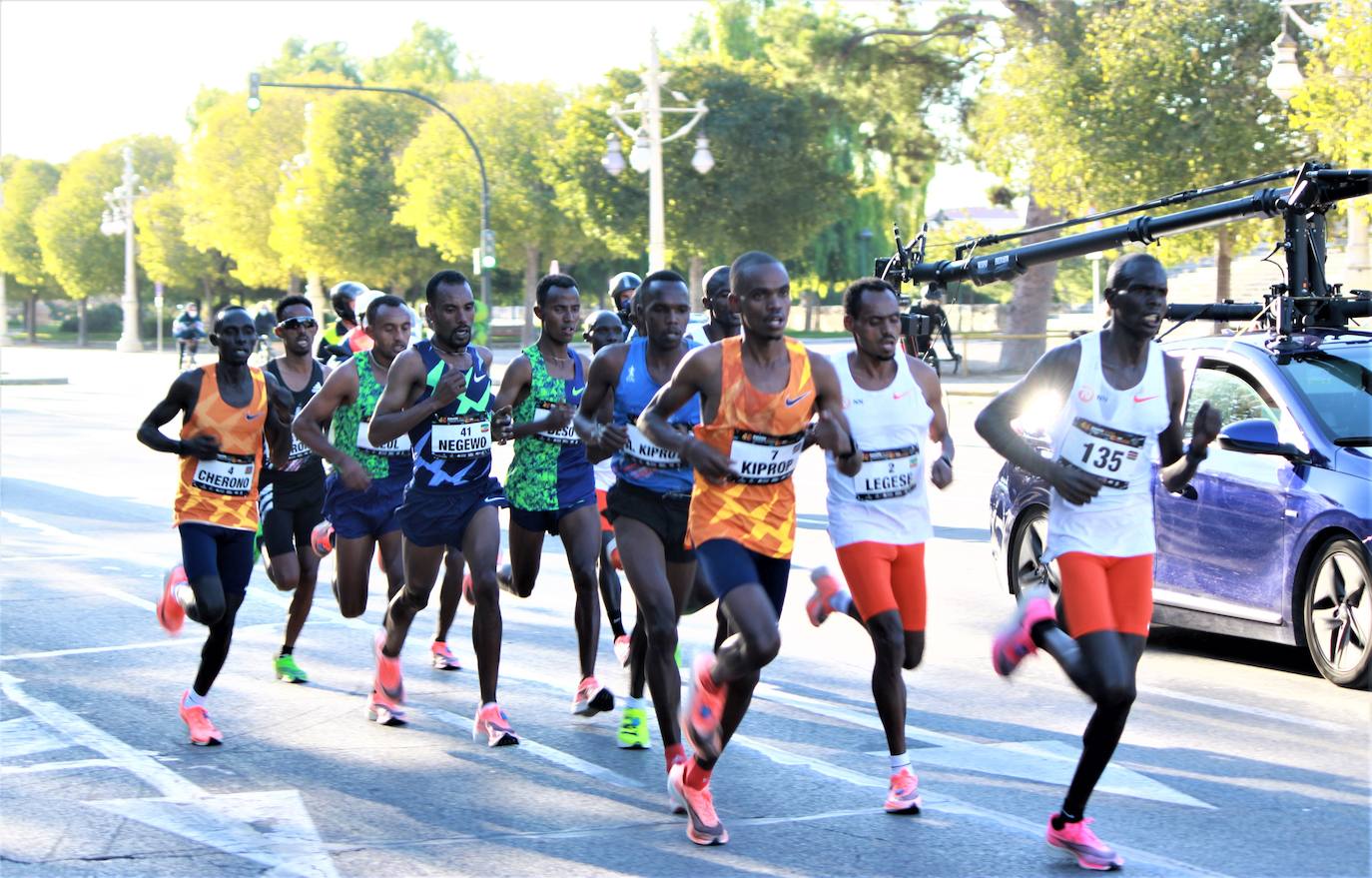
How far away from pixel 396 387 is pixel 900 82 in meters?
33.9

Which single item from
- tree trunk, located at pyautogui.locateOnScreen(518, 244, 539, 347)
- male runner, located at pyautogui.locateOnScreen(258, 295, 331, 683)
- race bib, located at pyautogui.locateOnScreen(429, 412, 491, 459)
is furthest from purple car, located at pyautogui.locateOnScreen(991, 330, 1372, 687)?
tree trunk, located at pyautogui.locateOnScreen(518, 244, 539, 347)

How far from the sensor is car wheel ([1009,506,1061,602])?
9.80 metres

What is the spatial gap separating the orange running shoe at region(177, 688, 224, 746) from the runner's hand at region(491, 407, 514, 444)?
162 centimetres

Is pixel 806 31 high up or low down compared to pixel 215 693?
up

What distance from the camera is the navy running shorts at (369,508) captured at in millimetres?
8344

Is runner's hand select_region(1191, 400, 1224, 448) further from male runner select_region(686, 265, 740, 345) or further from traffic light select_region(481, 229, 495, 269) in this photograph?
traffic light select_region(481, 229, 495, 269)

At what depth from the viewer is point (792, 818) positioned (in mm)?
6168

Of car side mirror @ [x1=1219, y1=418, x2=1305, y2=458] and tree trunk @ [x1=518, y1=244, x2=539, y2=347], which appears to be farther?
tree trunk @ [x1=518, y1=244, x2=539, y2=347]

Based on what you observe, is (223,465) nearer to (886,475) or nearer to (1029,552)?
(886,475)

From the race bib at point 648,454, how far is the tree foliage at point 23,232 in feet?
340

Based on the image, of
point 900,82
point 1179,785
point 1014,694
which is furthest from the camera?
point 900,82

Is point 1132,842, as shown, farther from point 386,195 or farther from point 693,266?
point 386,195

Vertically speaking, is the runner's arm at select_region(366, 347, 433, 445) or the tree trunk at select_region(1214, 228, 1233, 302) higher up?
the tree trunk at select_region(1214, 228, 1233, 302)

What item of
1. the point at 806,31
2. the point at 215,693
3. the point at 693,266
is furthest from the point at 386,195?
the point at 215,693
